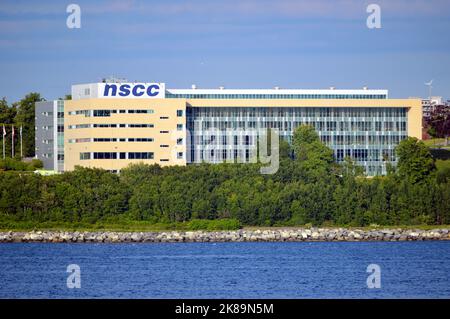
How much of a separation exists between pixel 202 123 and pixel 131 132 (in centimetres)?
1097

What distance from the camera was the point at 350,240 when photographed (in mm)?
93625

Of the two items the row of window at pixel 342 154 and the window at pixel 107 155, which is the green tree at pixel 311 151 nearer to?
the row of window at pixel 342 154

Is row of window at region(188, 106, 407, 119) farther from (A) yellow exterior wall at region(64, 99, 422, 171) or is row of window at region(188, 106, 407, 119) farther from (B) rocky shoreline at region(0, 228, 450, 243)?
(B) rocky shoreline at region(0, 228, 450, 243)

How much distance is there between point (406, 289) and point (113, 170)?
63798 millimetres

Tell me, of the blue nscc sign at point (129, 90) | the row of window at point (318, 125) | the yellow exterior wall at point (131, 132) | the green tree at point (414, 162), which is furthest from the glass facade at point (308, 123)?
the green tree at point (414, 162)

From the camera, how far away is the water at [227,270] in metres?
55.5

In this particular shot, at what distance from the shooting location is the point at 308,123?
128 metres

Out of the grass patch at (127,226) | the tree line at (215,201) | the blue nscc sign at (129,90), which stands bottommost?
the grass patch at (127,226)

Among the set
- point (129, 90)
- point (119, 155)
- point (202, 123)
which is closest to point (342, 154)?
point (202, 123)

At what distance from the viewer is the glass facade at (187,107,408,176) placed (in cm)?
12531

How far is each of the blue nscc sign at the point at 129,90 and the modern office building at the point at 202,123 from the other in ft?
0.33
